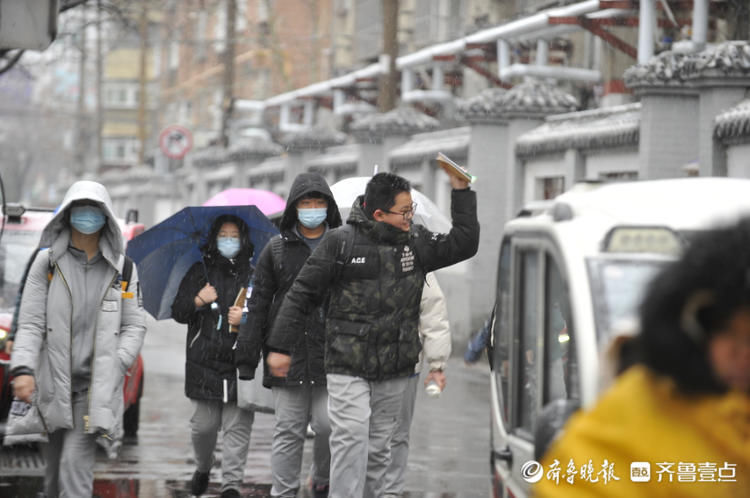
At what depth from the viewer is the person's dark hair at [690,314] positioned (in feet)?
9.09

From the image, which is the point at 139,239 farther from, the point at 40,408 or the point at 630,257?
the point at 630,257

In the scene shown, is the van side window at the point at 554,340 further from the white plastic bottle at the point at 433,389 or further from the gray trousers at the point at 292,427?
the gray trousers at the point at 292,427

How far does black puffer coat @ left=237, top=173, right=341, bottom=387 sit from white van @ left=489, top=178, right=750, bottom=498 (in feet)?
8.36

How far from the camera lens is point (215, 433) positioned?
928cm

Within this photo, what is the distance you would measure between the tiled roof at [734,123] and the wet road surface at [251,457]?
3.14 metres

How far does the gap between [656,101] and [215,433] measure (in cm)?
681

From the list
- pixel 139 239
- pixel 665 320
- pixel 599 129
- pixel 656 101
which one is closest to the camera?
pixel 665 320

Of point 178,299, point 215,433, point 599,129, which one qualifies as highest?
point 599,129

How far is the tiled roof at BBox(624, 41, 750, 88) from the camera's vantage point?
13.2 m

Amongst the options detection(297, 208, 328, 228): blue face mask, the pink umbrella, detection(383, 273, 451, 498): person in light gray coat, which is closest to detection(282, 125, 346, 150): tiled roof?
the pink umbrella

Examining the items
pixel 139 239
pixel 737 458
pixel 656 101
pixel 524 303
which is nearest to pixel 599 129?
pixel 656 101

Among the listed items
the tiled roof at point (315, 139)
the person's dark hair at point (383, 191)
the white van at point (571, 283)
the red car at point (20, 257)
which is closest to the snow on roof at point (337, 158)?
the tiled roof at point (315, 139)

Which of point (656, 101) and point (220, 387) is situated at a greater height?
point (656, 101)

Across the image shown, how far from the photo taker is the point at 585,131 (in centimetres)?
1714
